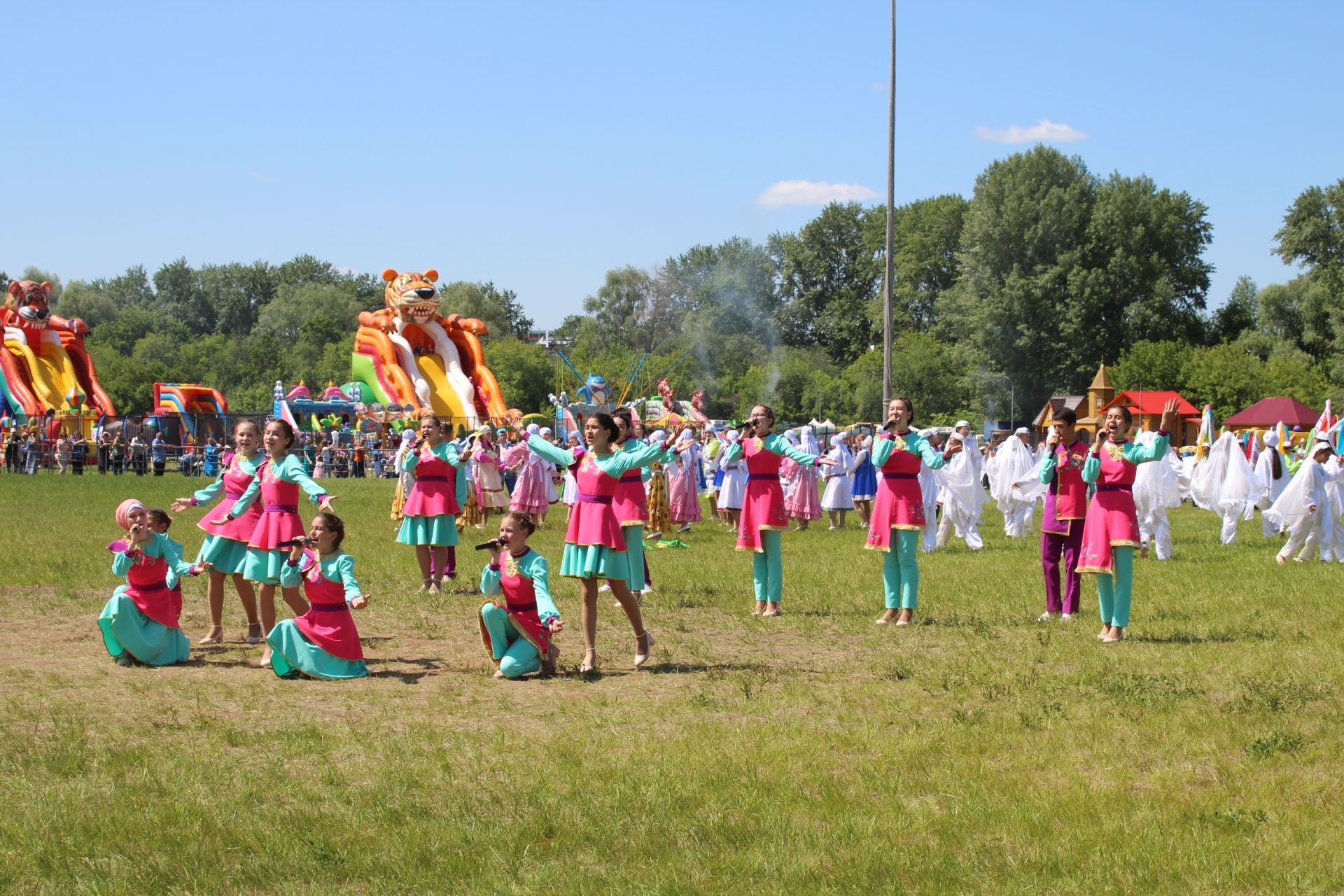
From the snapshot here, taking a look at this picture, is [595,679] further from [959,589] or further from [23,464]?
[23,464]

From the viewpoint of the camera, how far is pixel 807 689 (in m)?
8.28

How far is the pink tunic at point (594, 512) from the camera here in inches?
346

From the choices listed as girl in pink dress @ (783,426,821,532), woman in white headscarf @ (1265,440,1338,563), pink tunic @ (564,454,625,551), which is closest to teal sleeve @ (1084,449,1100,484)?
pink tunic @ (564,454,625,551)

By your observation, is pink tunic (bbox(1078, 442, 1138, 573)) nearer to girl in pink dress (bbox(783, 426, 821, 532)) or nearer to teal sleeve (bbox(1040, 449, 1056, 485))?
teal sleeve (bbox(1040, 449, 1056, 485))

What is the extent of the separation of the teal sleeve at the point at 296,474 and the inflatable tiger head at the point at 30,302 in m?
42.6

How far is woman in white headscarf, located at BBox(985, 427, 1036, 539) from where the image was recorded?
1920 cm

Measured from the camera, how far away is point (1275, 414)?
155 feet

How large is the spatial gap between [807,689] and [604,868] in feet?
11.3

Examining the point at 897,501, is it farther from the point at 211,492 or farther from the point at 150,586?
the point at 150,586

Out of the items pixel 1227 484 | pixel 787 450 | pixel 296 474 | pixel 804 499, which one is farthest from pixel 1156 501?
pixel 296 474

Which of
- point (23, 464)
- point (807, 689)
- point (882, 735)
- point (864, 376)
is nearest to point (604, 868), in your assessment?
point (882, 735)

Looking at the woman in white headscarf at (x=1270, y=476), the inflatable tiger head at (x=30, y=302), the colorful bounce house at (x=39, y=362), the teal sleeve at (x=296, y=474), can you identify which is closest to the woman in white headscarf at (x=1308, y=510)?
the woman in white headscarf at (x=1270, y=476)

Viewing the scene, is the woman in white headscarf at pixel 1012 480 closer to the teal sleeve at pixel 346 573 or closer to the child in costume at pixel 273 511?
the child in costume at pixel 273 511

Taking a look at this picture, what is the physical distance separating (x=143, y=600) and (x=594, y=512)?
10.8 feet
